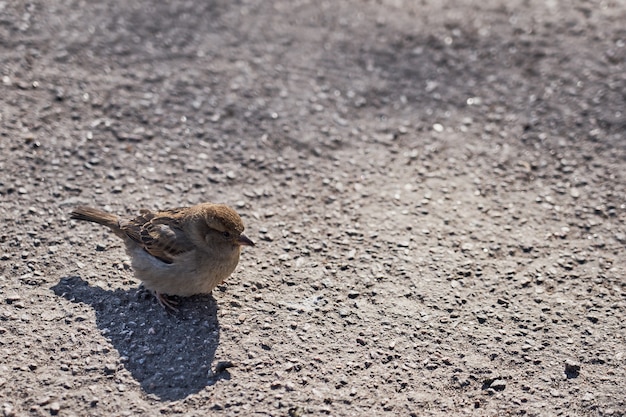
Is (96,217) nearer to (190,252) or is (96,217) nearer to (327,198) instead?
(190,252)

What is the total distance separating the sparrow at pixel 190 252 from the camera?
516 centimetres

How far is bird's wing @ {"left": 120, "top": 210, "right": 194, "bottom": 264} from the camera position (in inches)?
206

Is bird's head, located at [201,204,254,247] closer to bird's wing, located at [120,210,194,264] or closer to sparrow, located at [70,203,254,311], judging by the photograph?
sparrow, located at [70,203,254,311]

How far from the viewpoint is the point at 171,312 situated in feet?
17.0

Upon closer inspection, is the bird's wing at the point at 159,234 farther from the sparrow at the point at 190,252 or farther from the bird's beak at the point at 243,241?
the bird's beak at the point at 243,241

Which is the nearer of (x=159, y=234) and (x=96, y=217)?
(x=159, y=234)

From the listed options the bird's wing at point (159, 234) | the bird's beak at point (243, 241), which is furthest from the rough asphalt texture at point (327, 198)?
the bird's beak at point (243, 241)

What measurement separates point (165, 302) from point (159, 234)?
19.3 inches

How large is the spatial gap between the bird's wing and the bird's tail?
0.07 meters

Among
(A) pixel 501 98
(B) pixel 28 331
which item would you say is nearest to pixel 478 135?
(A) pixel 501 98

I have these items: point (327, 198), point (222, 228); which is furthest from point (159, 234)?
point (327, 198)

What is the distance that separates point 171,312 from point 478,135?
3.65 m

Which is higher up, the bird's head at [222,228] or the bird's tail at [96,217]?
the bird's head at [222,228]

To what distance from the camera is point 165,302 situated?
523 centimetres
